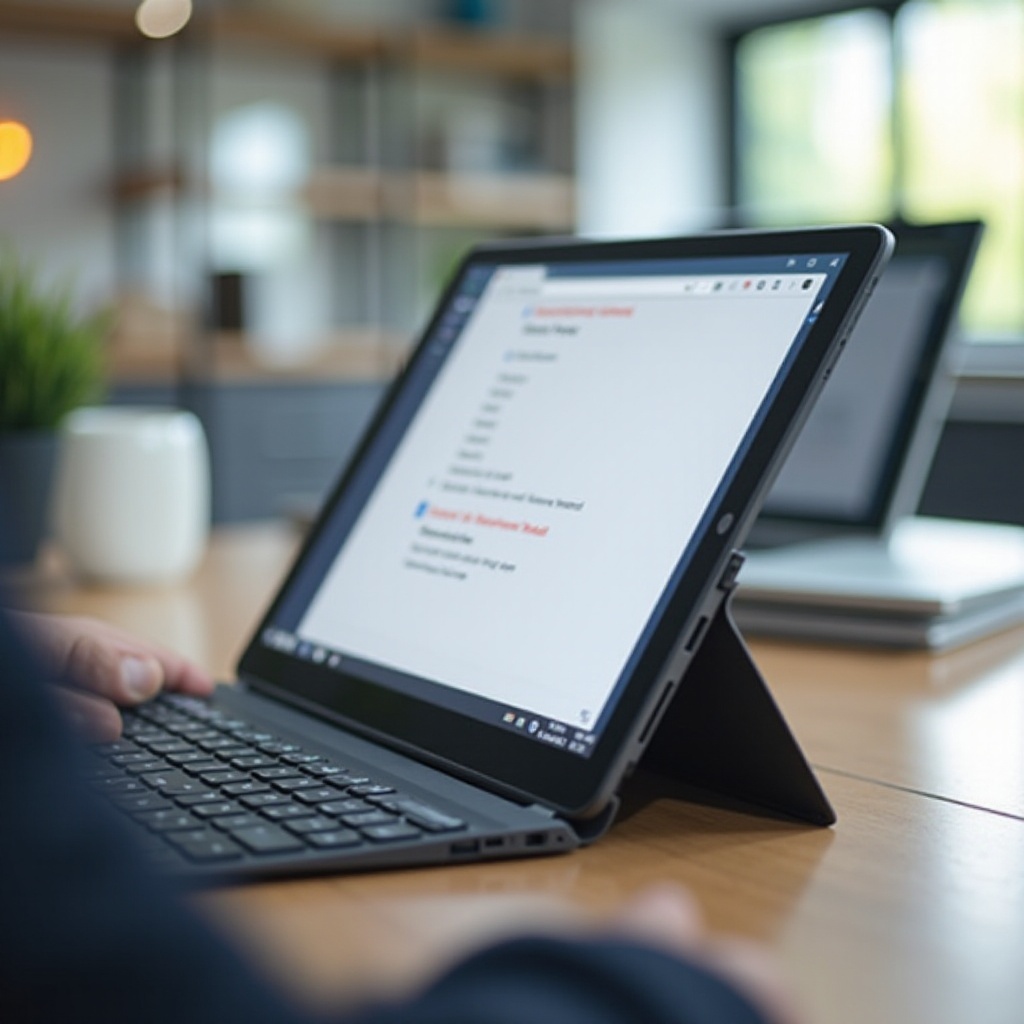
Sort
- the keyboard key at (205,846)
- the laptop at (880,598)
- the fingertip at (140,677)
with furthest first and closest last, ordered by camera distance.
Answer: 1. the laptop at (880,598)
2. the fingertip at (140,677)
3. the keyboard key at (205,846)

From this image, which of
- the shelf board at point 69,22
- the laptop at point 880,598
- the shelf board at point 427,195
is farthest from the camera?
the shelf board at point 427,195

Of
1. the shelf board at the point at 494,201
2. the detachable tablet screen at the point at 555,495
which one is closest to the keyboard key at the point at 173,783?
the detachable tablet screen at the point at 555,495

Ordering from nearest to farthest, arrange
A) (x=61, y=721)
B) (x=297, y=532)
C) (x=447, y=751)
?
1. (x=61, y=721)
2. (x=447, y=751)
3. (x=297, y=532)

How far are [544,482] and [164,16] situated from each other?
3256 millimetres

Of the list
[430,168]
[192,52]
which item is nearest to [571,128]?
[430,168]

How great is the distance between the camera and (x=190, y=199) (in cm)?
358

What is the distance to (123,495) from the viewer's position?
4.42 ft

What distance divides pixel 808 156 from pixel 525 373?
12.8ft

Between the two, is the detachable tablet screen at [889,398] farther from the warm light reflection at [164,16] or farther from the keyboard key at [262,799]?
the warm light reflection at [164,16]

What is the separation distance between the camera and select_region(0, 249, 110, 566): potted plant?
4.28 feet

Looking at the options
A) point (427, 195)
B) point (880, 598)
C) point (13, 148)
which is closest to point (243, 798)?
point (880, 598)

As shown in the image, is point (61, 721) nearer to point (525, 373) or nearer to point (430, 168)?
point (525, 373)

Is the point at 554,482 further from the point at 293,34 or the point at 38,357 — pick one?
the point at 293,34

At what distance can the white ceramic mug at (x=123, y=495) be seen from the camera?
133 cm
